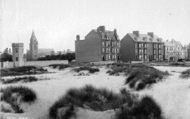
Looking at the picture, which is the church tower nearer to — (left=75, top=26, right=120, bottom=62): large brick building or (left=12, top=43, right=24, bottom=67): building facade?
(left=75, top=26, right=120, bottom=62): large brick building

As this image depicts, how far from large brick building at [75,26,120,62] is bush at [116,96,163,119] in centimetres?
5741

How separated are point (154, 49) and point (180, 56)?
15691mm

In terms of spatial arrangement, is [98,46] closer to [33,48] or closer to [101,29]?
[101,29]

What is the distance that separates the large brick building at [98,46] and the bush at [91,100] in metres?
54.0

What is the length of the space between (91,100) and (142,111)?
3.04 m

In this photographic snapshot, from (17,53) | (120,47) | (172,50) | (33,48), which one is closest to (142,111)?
(17,53)

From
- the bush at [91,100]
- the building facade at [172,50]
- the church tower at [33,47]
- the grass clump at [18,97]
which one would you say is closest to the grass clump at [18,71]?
the grass clump at [18,97]

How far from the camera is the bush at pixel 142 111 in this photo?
8148 mm

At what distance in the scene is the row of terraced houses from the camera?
66688 millimetres

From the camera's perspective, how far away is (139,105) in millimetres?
8711

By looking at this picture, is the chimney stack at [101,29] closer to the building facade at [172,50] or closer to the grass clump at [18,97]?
the building facade at [172,50]

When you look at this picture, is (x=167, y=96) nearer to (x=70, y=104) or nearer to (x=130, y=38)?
(x=70, y=104)

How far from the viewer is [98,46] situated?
66.6m

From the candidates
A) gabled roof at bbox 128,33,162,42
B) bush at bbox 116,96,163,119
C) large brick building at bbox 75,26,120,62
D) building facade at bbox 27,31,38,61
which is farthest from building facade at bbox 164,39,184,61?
bush at bbox 116,96,163,119
